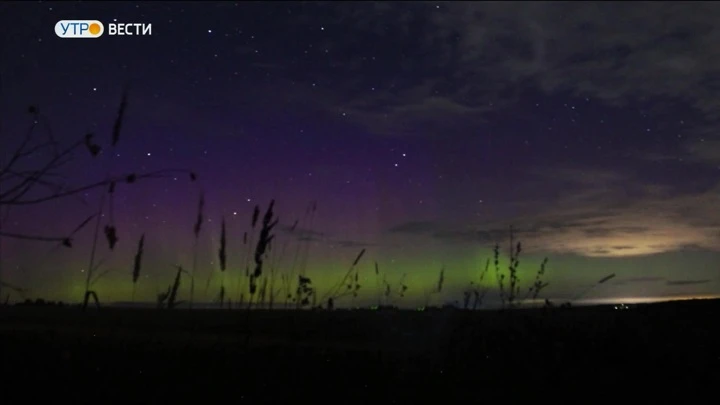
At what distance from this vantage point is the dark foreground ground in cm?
299

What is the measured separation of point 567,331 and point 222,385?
2726 mm

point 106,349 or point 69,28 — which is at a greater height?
point 69,28

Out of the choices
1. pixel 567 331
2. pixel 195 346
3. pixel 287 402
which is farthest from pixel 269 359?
pixel 567 331

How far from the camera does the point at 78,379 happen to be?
9.62ft

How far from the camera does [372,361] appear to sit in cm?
379

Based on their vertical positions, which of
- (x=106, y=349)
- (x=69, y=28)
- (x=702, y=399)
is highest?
(x=69, y=28)

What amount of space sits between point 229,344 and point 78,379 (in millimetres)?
1189

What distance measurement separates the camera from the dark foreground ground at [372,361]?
9.81 ft

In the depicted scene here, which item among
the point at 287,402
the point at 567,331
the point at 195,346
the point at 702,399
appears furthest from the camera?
the point at 567,331

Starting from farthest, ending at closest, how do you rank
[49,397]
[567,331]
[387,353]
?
[567,331] < [387,353] < [49,397]

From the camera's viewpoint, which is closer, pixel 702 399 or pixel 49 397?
pixel 49 397

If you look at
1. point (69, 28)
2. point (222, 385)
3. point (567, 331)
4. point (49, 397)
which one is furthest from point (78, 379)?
point (567, 331)

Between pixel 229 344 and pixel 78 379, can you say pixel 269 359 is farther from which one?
pixel 78 379

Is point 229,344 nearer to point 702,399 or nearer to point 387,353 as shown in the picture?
point 387,353
